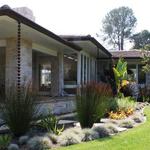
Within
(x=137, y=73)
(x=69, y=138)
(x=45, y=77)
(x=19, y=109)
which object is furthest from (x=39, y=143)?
(x=137, y=73)

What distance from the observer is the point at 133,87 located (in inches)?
1110

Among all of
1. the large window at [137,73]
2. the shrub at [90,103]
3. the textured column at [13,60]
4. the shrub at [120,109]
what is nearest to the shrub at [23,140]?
the shrub at [90,103]

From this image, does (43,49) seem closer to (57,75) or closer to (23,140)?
(57,75)

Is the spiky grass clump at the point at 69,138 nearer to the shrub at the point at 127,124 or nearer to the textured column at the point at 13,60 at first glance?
the shrub at the point at 127,124

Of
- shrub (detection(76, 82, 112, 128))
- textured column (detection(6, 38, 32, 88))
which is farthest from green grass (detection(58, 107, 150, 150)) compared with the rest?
textured column (detection(6, 38, 32, 88))

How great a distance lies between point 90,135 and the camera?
11.1 m

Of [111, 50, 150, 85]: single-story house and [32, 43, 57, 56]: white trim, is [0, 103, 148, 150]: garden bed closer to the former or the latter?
[32, 43, 57, 56]: white trim

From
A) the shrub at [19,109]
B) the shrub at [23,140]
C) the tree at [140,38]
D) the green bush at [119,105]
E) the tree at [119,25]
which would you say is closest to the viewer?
the shrub at [23,140]

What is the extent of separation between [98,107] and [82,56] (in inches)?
438

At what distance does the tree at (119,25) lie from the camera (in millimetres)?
81688

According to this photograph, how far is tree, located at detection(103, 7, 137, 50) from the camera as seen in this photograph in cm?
8169

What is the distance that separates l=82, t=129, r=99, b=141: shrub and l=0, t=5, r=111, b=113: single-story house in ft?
13.7

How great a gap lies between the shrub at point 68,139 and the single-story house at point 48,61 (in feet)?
14.6

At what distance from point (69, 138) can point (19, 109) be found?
5.18ft
